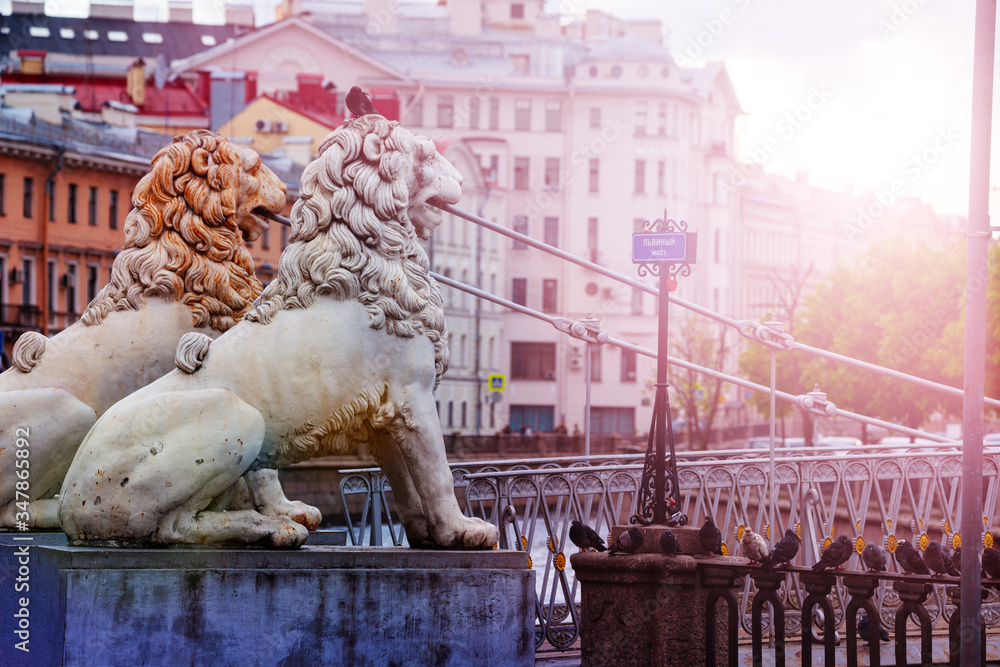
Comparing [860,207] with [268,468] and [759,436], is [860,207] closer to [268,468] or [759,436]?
[759,436]

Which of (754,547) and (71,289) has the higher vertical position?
(71,289)

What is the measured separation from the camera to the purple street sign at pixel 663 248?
8.25m

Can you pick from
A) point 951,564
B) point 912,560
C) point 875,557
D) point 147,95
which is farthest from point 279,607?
point 147,95

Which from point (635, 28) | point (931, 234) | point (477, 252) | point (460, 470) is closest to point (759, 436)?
point (477, 252)

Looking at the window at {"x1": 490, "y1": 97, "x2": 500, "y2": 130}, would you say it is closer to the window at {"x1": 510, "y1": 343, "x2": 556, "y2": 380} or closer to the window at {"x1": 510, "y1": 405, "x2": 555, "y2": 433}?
the window at {"x1": 510, "y1": 343, "x2": 556, "y2": 380}

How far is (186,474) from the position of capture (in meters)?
6.88

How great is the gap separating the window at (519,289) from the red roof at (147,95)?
16166 mm

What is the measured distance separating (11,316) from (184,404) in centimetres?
3776

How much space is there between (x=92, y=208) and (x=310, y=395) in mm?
40714

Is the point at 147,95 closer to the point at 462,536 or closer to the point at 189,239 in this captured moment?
the point at 189,239

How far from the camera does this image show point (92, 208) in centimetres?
4609

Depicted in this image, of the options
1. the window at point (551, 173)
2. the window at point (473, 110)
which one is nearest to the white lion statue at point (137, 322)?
the window at point (473, 110)

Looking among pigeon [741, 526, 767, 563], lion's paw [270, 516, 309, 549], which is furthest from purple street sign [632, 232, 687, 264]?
lion's paw [270, 516, 309, 549]

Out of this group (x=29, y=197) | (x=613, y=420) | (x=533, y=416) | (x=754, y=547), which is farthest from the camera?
(x=533, y=416)
